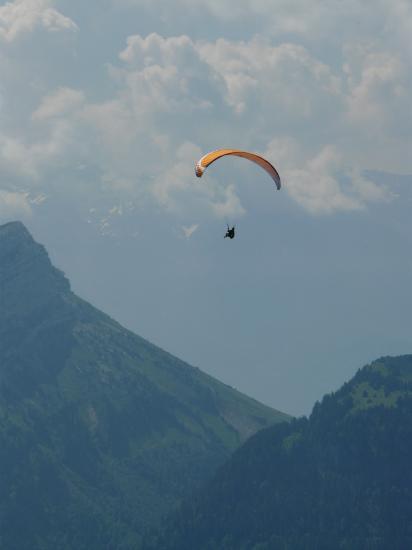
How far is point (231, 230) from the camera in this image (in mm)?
149125

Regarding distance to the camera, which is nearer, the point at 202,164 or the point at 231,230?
the point at 231,230

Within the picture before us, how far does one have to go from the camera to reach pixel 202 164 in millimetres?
161125

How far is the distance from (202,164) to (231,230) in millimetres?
15968

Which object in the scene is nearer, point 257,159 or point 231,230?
point 231,230

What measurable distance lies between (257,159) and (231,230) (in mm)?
20578

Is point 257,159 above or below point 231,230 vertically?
above

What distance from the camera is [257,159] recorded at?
166 m

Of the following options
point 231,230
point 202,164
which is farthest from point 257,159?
point 231,230

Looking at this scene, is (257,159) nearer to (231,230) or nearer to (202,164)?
(202,164)
